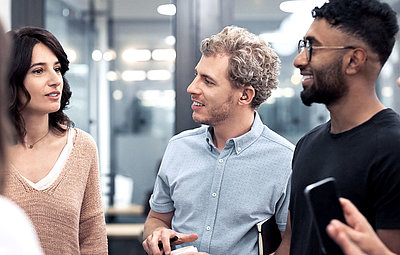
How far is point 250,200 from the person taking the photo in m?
2.08

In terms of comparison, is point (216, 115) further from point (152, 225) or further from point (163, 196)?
point (152, 225)

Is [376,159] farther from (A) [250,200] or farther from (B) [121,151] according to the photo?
(B) [121,151]

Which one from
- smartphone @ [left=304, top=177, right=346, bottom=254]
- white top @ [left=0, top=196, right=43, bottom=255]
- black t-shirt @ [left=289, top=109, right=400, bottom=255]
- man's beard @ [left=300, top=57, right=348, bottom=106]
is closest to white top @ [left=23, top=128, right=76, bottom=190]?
black t-shirt @ [left=289, top=109, right=400, bottom=255]

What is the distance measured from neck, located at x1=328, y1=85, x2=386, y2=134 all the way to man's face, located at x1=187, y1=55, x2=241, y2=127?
658 mm

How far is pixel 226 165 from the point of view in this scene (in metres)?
2.15

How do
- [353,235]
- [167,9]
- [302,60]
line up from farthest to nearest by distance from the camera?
[167,9] → [302,60] → [353,235]

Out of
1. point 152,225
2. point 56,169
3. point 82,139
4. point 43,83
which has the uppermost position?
point 43,83

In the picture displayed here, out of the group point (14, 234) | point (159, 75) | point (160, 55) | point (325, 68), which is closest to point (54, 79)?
point (325, 68)

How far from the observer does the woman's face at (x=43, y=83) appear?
2209 mm

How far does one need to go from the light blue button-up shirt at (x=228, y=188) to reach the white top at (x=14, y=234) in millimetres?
1370

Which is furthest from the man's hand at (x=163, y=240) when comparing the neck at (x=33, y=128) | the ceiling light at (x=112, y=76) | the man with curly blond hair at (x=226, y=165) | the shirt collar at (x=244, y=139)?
the ceiling light at (x=112, y=76)

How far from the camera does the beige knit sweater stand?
208 cm

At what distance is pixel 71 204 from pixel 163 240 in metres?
0.41

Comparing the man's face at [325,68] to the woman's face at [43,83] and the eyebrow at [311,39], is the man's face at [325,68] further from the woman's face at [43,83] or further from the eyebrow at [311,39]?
the woman's face at [43,83]
